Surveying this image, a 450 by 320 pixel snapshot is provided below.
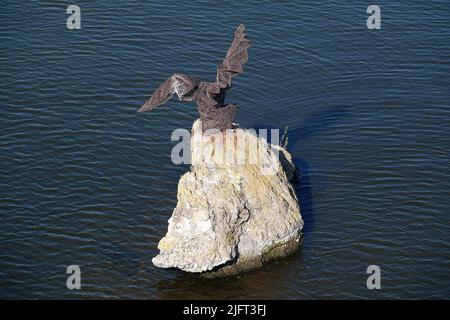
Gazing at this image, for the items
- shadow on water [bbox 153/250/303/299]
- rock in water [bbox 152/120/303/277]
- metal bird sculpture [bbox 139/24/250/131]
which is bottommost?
shadow on water [bbox 153/250/303/299]

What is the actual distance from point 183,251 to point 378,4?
16349mm

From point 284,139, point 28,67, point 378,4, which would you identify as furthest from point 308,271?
point 378,4

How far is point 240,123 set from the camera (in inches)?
977

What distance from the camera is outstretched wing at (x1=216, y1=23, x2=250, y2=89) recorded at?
1889 cm

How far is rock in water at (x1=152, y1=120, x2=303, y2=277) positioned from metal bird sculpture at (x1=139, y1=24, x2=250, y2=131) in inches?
16.5

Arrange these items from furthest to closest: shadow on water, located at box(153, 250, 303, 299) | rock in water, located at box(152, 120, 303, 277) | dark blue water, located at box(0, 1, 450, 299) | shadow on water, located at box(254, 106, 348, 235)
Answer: shadow on water, located at box(254, 106, 348, 235), dark blue water, located at box(0, 1, 450, 299), shadow on water, located at box(153, 250, 303, 299), rock in water, located at box(152, 120, 303, 277)

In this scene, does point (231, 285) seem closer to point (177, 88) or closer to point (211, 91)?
point (211, 91)

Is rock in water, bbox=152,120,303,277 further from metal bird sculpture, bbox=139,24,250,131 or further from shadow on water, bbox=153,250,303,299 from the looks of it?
metal bird sculpture, bbox=139,24,250,131

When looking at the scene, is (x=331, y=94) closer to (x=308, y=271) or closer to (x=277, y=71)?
(x=277, y=71)

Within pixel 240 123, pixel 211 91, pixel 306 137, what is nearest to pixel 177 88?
pixel 211 91

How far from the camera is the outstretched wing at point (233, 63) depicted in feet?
62.0

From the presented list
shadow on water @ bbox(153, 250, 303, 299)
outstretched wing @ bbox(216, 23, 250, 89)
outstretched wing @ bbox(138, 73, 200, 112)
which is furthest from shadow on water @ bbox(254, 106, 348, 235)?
outstretched wing @ bbox(138, 73, 200, 112)

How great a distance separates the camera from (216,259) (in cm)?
1869

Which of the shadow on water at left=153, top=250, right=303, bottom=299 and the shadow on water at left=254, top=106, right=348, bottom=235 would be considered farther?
the shadow on water at left=254, top=106, right=348, bottom=235
